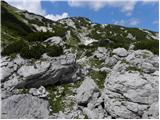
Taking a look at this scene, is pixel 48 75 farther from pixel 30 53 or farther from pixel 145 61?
pixel 145 61

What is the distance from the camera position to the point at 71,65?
2458 cm

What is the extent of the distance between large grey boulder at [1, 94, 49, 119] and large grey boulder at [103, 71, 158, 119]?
4.07m

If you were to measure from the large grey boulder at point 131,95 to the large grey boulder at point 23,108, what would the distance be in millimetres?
4069

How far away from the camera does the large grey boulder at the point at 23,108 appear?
65.6ft

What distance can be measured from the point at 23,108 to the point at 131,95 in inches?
262

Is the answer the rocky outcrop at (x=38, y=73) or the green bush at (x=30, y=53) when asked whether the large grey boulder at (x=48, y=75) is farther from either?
the green bush at (x=30, y=53)

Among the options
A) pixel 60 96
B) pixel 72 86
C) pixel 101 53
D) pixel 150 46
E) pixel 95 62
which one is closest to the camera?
pixel 60 96

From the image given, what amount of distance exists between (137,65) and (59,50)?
6129 mm

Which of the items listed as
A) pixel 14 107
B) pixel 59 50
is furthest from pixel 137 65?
pixel 14 107

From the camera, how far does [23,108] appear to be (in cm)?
2028

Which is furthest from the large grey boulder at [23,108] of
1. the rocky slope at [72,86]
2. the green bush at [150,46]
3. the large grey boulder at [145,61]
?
the green bush at [150,46]

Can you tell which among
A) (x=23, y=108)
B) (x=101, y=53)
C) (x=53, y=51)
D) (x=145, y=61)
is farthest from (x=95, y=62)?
(x=23, y=108)

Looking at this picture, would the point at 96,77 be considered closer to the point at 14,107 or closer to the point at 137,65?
the point at 137,65

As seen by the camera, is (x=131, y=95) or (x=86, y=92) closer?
(x=131, y=95)
